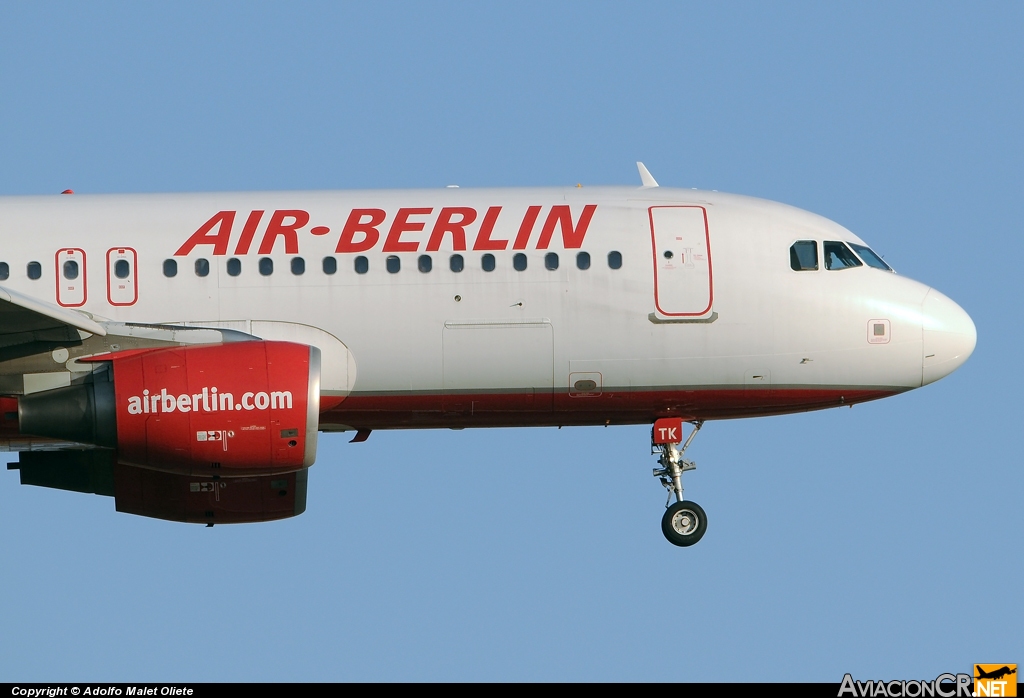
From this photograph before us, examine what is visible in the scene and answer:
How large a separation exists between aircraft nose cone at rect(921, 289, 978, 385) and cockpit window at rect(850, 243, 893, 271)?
82 centimetres

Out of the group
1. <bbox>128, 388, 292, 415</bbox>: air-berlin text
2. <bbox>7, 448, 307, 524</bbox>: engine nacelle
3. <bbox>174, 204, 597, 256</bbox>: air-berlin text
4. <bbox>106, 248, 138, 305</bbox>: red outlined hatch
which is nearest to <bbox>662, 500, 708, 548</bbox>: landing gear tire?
<bbox>174, 204, 597, 256</bbox>: air-berlin text

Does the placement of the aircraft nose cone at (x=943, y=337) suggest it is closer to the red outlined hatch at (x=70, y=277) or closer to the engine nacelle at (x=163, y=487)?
the engine nacelle at (x=163, y=487)

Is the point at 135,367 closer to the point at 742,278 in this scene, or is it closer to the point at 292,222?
the point at 292,222

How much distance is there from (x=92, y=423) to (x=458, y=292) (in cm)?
554

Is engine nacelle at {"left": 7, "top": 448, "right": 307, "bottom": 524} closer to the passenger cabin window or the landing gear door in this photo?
the landing gear door

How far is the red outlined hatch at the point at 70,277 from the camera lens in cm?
2653

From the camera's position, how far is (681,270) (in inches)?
1066

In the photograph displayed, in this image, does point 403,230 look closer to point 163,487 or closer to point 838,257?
point 163,487

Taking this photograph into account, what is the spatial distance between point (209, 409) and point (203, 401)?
14 cm

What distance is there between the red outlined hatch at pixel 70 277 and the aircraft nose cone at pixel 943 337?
12.5 metres

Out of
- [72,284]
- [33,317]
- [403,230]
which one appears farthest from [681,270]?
[33,317]

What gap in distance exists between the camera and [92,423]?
83.8 feet

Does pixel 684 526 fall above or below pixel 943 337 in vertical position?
below

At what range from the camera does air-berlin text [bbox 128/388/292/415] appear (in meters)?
25.3
